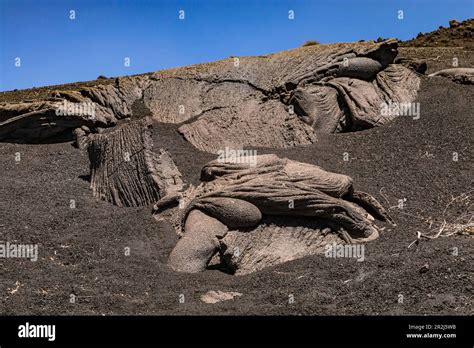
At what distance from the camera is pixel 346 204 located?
1003 cm

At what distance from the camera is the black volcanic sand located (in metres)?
7.42

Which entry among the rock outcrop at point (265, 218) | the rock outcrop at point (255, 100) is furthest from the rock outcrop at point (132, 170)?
the rock outcrop at point (255, 100)

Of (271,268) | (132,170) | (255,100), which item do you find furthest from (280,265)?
(255,100)

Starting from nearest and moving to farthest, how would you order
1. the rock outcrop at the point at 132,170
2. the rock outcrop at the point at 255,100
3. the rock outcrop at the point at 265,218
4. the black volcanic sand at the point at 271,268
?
the black volcanic sand at the point at 271,268
the rock outcrop at the point at 265,218
the rock outcrop at the point at 132,170
the rock outcrop at the point at 255,100

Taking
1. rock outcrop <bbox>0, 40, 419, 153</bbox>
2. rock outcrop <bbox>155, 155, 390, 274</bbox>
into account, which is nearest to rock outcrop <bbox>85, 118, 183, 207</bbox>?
rock outcrop <bbox>155, 155, 390, 274</bbox>

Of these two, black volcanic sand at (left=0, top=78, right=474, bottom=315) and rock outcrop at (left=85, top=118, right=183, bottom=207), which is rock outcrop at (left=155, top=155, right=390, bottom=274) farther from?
rock outcrop at (left=85, top=118, right=183, bottom=207)

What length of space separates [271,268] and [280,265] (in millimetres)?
130

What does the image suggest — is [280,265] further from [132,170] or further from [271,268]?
[132,170]

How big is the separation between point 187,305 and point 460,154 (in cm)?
741

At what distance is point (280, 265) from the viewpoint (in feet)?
30.1

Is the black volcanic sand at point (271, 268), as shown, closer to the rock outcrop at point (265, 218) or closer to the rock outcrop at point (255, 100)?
the rock outcrop at point (265, 218)

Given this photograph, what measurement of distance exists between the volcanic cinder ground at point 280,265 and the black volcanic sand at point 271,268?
0.02 metres

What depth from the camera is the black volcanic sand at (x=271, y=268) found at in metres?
7.42
